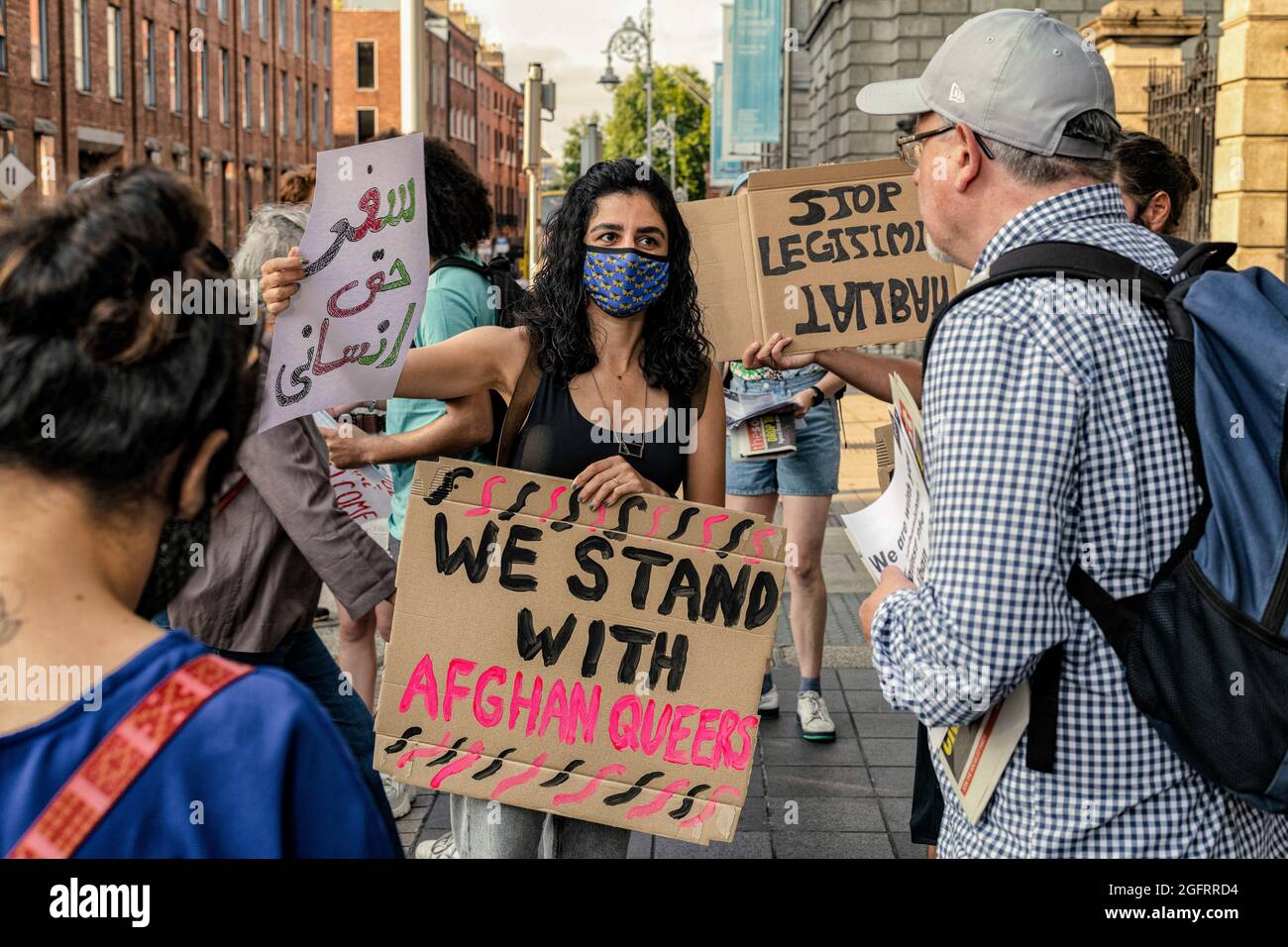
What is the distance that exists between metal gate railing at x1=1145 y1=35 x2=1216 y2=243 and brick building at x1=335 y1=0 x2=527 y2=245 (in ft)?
175

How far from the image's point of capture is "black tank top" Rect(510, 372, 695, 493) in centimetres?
320

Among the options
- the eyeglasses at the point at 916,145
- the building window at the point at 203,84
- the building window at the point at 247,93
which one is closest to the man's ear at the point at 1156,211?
the eyeglasses at the point at 916,145

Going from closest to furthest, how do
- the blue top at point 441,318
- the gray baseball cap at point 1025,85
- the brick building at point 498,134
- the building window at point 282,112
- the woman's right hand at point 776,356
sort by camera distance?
the gray baseball cap at point 1025,85 < the woman's right hand at point 776,356 < the blue top at point 441,318 < the building window at point 282,112 < the brick building at point 498,134

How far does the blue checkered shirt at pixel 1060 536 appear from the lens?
1.88 meters

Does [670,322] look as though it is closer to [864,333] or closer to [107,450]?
[864,333]

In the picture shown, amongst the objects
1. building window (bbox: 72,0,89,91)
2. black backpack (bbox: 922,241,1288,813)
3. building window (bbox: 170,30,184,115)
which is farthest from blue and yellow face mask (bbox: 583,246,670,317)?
building window (bbox: 170,30,184,115)

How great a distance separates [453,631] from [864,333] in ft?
5.06

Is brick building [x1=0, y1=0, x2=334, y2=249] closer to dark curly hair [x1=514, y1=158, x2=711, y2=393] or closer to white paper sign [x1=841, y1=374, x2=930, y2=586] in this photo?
dark curly hair [x1=514, y1=158, x2=711, y2=393]

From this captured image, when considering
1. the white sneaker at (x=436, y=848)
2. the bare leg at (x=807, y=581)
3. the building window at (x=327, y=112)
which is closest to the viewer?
the white sneaker at (x=436, y=848)

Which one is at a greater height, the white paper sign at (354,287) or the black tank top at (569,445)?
the white paper sign at (354,287)

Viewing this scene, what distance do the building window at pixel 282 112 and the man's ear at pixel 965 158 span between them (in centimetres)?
5471

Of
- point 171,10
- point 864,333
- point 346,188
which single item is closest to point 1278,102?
point 864,333

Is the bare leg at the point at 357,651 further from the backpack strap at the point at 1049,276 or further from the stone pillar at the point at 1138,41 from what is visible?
the stone pillar at the point at 1138,41
